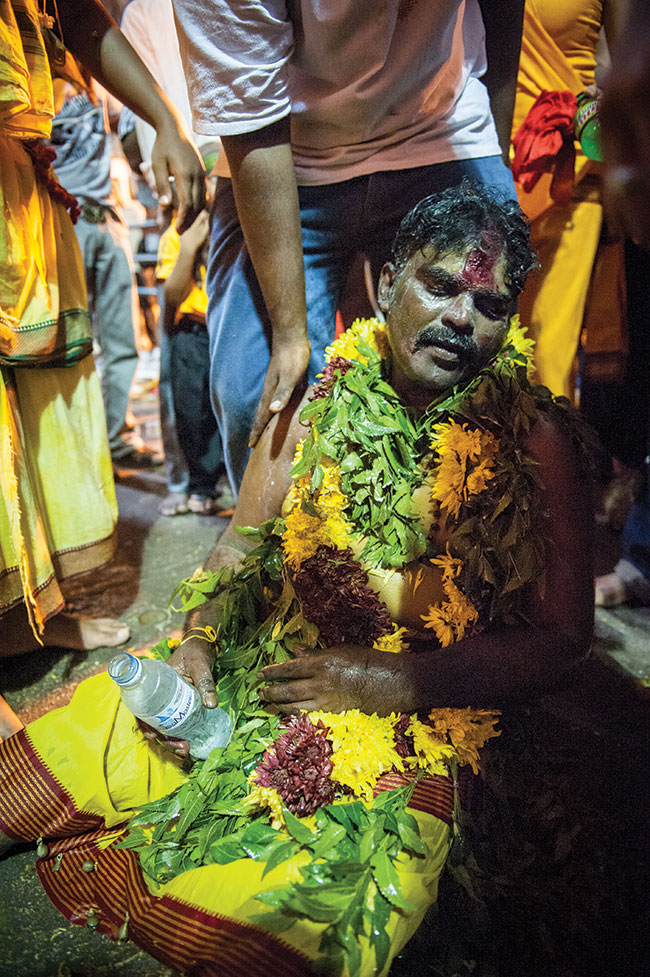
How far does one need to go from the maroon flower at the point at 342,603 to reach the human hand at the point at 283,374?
51 centimetres

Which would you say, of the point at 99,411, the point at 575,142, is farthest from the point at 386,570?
the point at 575,142

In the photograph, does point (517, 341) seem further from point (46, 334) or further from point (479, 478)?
point (46, 334)

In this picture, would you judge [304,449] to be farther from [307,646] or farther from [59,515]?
[59,515]

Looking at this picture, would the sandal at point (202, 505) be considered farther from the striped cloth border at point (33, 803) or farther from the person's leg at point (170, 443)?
the striped cloth border at point (33, 803)

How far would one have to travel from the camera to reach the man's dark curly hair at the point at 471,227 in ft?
5.91

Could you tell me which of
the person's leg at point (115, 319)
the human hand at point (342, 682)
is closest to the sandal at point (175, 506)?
the person's leg at point (115, 319)

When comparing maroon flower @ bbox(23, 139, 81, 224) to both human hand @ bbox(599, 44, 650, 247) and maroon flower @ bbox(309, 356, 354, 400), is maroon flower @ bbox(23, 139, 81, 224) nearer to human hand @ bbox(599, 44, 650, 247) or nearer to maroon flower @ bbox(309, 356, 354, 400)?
maroon flower @ bbox(309, 356, 354, 400)

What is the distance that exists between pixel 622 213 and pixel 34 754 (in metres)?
1.89

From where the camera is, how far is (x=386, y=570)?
6.25 ft

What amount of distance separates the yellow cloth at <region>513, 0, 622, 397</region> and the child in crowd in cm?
192

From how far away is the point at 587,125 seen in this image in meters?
2.62

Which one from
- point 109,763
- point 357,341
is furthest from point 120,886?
point 357,341

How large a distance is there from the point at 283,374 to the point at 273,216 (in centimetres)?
47

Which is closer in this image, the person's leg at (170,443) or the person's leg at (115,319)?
the person's leg at (170,443)
